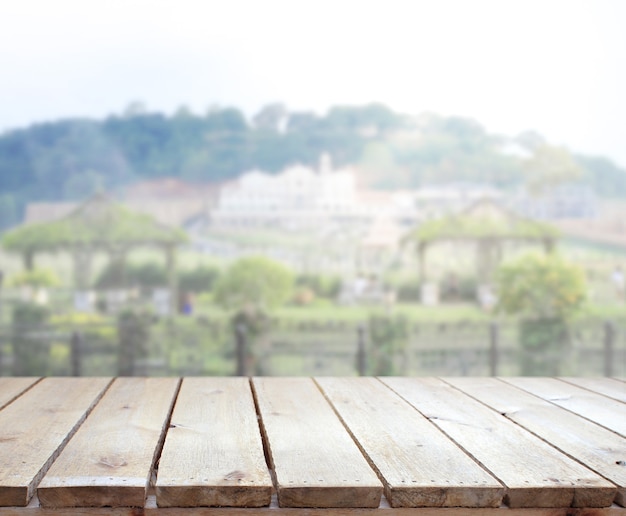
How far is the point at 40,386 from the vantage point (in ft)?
4.98

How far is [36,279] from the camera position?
6.04 meters

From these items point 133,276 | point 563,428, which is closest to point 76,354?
point 133,276

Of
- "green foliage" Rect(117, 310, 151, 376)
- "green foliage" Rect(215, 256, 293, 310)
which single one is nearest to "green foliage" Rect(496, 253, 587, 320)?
"green foliage" Rect(215, 256, 293, 310)

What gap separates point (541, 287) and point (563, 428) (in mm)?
5152

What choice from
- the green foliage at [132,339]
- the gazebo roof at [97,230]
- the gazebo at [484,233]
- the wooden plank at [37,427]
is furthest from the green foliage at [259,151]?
the wooden plank at [37,427]

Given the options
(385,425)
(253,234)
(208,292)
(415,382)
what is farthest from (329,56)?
(385,425)

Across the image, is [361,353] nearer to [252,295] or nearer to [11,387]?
[252,295]

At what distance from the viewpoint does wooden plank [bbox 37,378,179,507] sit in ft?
2.82

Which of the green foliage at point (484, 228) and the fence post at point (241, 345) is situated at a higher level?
the green foliage at point (484, 228)

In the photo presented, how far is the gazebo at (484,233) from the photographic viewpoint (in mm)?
6250

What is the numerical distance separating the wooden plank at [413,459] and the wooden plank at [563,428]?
14 cm

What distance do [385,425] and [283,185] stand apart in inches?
206

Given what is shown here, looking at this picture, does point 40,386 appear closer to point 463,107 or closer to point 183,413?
point 183,413

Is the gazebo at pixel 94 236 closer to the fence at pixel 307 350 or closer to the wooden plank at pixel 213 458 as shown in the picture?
the fence at pixel 307 350
